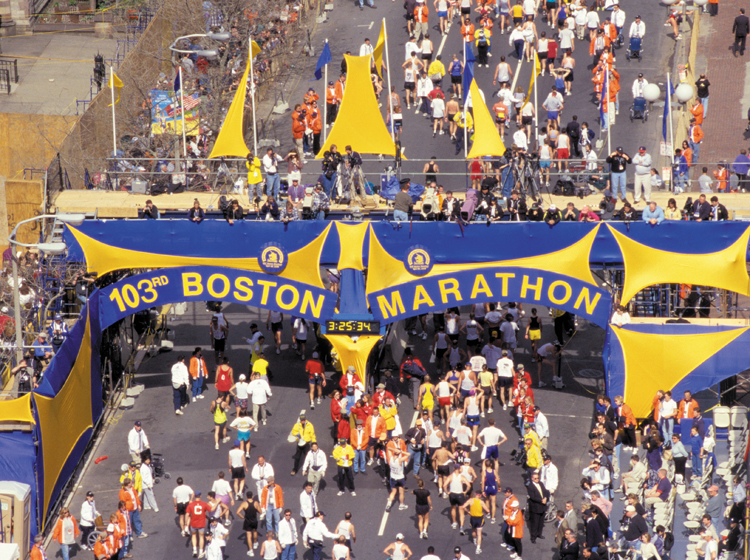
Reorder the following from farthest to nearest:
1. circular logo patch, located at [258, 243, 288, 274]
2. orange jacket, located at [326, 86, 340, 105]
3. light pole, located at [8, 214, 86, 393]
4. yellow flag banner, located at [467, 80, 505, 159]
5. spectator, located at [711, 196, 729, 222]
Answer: orange jacket, located at [326, 86, 340, 105]
yellow flag banner, located at [467, 80, 505, 159]
circular logo patch, located at [258, 243, 288, 274]
spectator, located at [711, 196, 729, 222]
light pole, located at [8, 214, 86, 393]

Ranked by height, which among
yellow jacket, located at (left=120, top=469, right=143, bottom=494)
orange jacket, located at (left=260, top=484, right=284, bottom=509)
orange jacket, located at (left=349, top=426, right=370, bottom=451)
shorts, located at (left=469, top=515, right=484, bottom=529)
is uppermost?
orange jacket, located at (left=349, top=426, right=370, bottom=451)

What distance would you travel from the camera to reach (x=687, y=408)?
1389 inches

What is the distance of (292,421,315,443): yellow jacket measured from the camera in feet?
113

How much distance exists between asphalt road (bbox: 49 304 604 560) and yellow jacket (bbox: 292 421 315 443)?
1139 millimetres

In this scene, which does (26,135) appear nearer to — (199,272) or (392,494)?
(199,272)

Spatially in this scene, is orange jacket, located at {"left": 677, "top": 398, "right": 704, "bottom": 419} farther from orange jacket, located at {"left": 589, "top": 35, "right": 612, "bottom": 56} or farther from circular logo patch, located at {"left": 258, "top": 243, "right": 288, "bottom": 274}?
orange jacket, located at {"left": 589, "top": 35, "right": 612, "bottom": 56}

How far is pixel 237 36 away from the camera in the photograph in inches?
2104

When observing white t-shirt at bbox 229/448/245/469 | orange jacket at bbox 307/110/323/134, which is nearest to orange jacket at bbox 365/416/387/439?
white t-shirt at bbox 229/448/245/469

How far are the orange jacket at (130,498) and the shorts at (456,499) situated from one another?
22.6ft

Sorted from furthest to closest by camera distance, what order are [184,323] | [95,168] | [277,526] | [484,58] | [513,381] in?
[484,58] → [95,168] → [184,323] → [513,381] → [277,526]

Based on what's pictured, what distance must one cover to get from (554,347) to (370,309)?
521cm

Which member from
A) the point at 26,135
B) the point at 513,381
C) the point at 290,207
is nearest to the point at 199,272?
the point at 290,207

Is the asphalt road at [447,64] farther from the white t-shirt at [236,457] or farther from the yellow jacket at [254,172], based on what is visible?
the white t-shirt at [236,457]

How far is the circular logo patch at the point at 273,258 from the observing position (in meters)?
38.3
